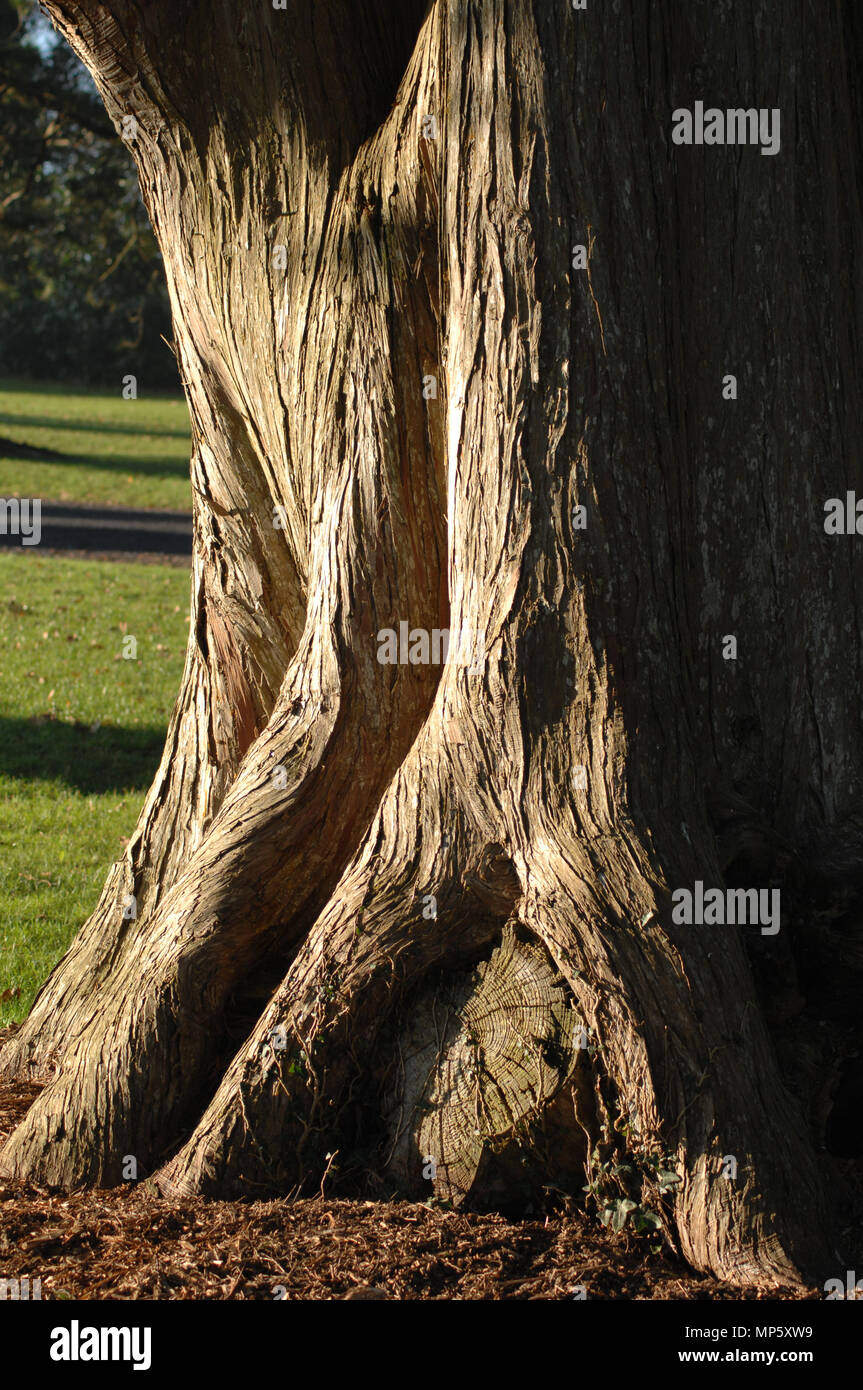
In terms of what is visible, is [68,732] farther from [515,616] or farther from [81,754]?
[515,616]

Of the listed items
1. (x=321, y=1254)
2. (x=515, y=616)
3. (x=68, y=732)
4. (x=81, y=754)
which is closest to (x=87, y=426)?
(x=68, y=732)

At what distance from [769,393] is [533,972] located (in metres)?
1.94

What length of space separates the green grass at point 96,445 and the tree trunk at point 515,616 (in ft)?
46.4

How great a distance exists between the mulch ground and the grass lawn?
1.79 metres

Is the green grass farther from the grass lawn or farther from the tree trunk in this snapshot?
the tree trunk

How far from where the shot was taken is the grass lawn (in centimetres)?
605

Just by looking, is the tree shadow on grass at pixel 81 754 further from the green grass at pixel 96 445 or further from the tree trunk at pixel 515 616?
the green grass at pixel 96 445

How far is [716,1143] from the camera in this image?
332 centimetres

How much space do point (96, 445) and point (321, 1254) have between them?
30.9 m

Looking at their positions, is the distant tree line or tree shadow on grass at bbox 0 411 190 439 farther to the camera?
tree shadow on grass at bbox 0 411 190 439

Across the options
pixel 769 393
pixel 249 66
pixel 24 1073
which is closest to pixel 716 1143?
pixel 769 393

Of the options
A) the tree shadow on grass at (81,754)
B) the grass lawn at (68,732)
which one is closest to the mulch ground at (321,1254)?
the grass lawn at (68,732)

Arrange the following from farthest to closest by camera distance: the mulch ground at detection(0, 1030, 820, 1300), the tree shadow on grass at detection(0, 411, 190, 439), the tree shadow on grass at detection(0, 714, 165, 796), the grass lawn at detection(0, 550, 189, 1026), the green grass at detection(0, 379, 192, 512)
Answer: the tree shadow on grass at detection(0, 411, 190, 439) < the green grass at detection(0, 379, 192, 512) < the tree shadow on grass at detection(0, 714, 165, 796) < the grass lawn at detection(0, 550, 189, 1026) < the mulch ground at detection(0, 1030, 820, 1300)

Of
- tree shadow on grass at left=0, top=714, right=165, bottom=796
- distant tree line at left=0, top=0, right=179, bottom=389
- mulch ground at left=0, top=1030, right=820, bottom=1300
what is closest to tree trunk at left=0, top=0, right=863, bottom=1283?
mulch ground at left=0, top=1030, right=820, bottom=1300
